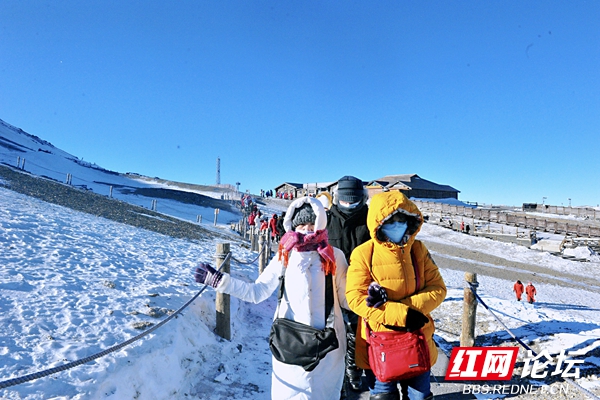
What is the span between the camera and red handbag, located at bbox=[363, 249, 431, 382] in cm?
218

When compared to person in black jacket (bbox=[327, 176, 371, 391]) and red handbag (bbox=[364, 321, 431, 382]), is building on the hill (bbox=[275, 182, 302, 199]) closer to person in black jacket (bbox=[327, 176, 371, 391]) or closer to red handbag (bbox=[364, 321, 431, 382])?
person in black jacket (bbox=[327, 176, 371, 391])

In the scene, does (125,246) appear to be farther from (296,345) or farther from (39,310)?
(296,345)

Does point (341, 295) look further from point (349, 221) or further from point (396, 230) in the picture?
point (349, 221)

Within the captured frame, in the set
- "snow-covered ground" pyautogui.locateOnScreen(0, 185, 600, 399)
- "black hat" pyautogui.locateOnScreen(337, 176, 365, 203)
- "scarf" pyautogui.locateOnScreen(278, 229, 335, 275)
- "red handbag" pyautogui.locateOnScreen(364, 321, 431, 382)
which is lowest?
"snow-covered ground" pyautogui.locateOnScreen(0, 185, 600, 399)

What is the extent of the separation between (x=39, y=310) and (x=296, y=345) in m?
3.55

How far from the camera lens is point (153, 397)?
306 cm

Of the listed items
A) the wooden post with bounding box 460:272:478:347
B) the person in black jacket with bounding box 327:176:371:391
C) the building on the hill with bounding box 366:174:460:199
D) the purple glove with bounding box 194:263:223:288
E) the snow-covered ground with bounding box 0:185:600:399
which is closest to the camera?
the purple glove with bounding box 194:263:223:288

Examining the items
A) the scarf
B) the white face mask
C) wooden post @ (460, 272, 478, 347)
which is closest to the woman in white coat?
the scarf

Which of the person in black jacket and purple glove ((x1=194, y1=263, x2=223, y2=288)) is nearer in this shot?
purple glove ((x1=194, y1=263, x2=223, y2=288))

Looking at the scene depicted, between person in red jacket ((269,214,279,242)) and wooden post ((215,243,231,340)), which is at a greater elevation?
person in red jacket ((269,214,279,242))

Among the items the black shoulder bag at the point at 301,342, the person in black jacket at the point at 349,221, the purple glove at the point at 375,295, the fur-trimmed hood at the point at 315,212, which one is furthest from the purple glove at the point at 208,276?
the person in black jacket at the point at 349,221

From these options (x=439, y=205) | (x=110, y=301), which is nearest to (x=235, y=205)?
(x=439, y=205)

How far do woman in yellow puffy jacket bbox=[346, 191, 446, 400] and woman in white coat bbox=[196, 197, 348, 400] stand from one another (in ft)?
0.62

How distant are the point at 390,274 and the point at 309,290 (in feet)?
1.97
